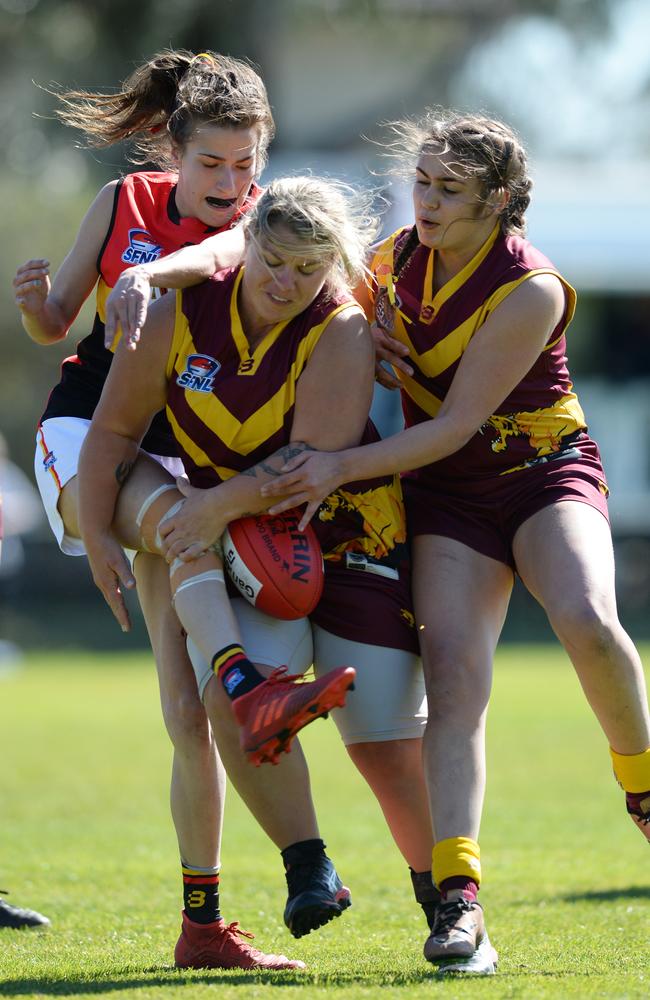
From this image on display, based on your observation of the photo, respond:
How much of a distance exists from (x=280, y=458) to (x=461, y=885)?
1.25m

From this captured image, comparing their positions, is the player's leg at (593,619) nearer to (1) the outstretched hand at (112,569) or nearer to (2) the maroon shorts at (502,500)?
(2) the maroon shorts at (502,500)

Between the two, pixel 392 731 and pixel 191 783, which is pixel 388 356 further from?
pixel 191 783

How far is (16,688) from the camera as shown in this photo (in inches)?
564

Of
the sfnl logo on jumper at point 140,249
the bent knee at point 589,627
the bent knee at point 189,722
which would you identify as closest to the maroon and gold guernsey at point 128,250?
the sfnl logo on jumper at point 140,249

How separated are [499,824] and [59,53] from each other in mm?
16764

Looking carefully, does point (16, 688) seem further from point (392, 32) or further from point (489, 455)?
point (392, 32)

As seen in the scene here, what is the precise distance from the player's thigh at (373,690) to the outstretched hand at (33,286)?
4.58 feet

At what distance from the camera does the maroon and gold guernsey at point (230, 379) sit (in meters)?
3.95

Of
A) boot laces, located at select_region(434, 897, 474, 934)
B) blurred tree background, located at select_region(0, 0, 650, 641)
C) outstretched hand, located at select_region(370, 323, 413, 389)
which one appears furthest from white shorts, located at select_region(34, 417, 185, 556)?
blurred tree background, located at select_region(0, 0, 650, 641)

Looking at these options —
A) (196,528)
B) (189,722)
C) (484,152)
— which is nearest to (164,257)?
(196,528)

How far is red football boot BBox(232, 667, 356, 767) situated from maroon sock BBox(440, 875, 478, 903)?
0.59 meters

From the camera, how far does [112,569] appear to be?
13.6ft

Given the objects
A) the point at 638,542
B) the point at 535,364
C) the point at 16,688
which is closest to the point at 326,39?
the point at 638,542

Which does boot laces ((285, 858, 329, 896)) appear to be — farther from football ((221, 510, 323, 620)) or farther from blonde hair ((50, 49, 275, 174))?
blonde hair ((50, 49, 275, 174))
